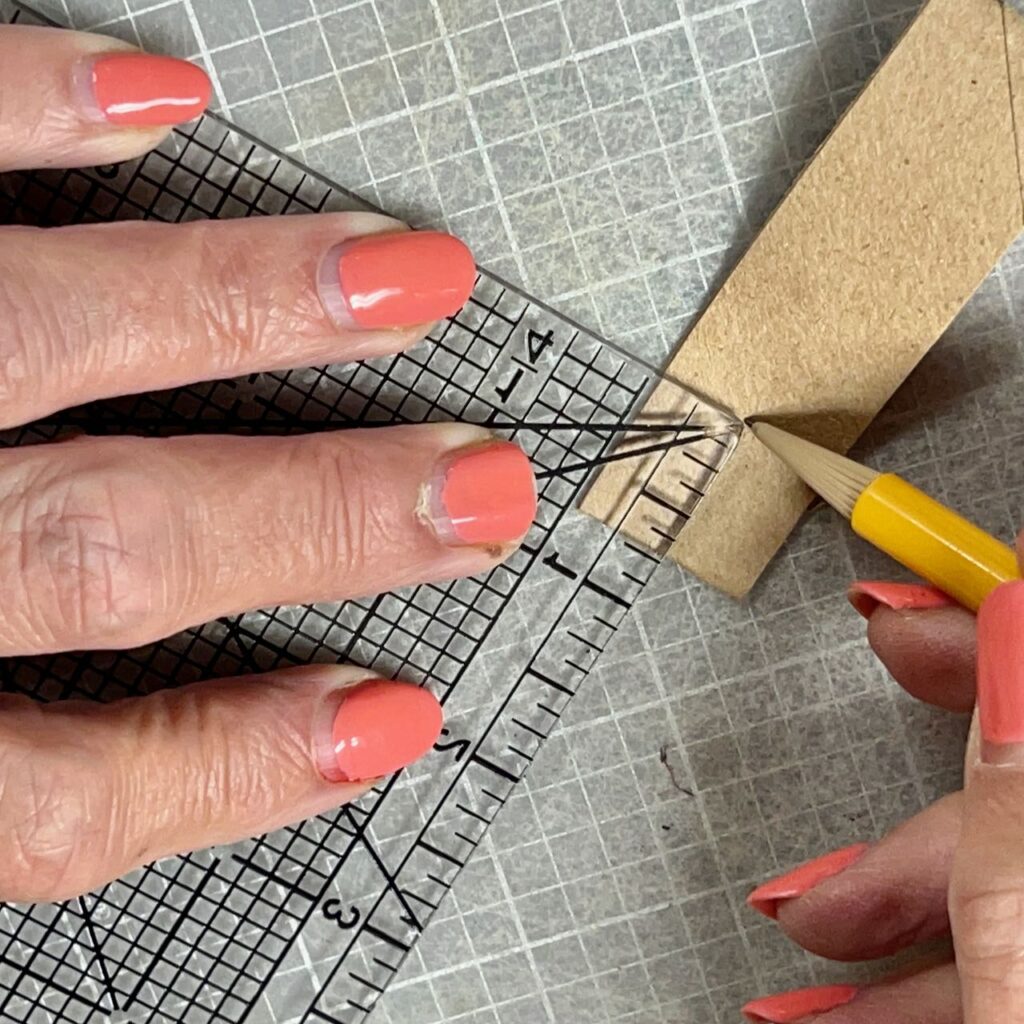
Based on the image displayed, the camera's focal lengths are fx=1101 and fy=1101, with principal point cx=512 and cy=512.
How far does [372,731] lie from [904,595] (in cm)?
33

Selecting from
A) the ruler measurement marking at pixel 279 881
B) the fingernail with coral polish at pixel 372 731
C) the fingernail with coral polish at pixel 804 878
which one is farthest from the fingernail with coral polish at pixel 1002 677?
the ruler measurement marking at pixel 279 881

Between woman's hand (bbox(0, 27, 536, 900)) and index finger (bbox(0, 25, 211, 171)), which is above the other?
index finger (bbox(0, 25, 211, 171))

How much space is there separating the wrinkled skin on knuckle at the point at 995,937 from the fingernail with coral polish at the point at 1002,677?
0.18 ft

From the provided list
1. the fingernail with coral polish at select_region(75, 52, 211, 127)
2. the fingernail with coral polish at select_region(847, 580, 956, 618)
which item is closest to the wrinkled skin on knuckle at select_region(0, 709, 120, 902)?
the fingernail with coral polish at select_region(75, 52, 211, 127)

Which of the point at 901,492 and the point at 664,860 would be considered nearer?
the point at 901,492

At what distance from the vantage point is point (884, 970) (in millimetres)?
747

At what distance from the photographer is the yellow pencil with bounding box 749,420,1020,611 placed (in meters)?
0.59

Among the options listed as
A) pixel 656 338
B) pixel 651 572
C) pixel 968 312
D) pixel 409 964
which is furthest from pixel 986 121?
pixel 409 964

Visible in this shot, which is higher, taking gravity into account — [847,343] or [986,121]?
[986,121]

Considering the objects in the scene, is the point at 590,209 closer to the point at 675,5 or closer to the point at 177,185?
the point at 675,5

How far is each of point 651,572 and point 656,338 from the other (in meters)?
0.15

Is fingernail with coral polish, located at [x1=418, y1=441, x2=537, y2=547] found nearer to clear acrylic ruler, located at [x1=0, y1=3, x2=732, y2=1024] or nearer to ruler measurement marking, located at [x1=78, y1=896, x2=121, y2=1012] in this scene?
clear acrylic ruler, located at [x1=0, y1=3, x2=732, y2=1024]

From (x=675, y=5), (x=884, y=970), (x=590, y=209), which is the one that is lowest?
(x=884, y=970)

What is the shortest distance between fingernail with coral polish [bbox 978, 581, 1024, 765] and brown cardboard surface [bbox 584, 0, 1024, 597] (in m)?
0.24
